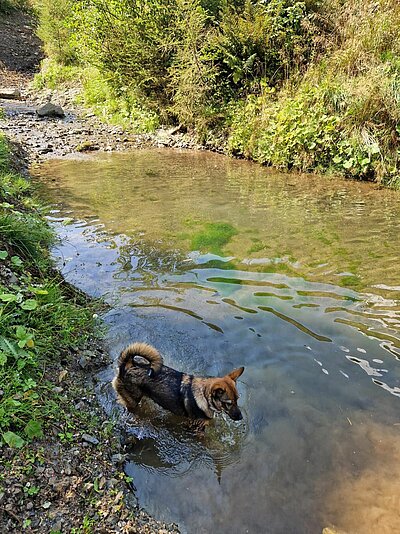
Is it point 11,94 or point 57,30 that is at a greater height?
point 57,30

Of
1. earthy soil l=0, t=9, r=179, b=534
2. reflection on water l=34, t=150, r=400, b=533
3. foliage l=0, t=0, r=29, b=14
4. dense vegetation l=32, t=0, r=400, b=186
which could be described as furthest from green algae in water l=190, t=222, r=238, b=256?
foliage l=0, t=0, r=29, b=14

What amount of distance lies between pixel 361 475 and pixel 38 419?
8.30 feet

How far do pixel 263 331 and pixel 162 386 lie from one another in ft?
5.33

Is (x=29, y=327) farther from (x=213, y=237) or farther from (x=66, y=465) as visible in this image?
(x=213, y=237)

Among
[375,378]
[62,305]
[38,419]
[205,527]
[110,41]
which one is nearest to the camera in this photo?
[205,527]

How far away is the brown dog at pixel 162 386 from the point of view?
141 inches

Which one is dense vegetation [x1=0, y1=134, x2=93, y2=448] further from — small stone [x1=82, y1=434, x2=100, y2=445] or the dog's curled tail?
the dog's curled tail

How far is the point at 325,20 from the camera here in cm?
1302

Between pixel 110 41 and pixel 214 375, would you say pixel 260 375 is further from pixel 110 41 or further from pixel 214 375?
pixel 110 41

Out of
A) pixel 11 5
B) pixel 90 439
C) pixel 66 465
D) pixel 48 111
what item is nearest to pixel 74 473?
pixel 66 465

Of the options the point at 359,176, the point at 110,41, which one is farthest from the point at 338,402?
the point at 110,41

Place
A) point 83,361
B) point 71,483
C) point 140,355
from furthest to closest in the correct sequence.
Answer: point 83,361
point 140,355
point 71,483

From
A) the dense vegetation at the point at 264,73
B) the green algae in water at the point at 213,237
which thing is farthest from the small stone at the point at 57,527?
the dense vegetation at the point at 264,73

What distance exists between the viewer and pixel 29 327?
12.8 feet
